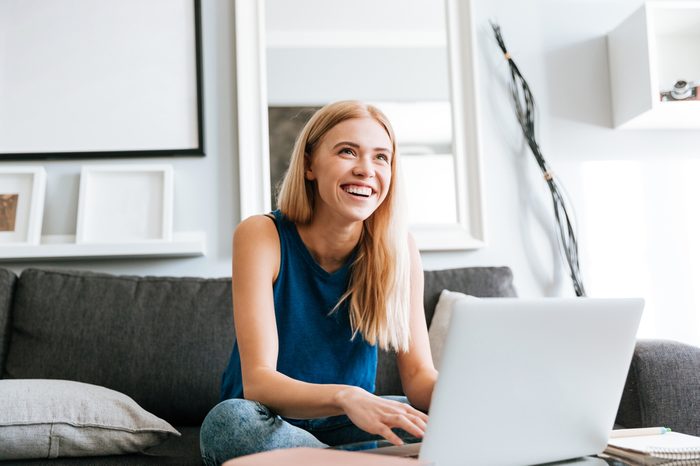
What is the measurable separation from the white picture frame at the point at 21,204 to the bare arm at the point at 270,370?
3.37 ft

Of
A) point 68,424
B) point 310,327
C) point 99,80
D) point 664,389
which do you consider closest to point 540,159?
point 664,389

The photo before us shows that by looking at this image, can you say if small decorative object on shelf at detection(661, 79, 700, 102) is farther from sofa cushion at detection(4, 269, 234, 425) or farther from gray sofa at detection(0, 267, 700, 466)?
sofa cushion at detection(4, 269, 234, 425)

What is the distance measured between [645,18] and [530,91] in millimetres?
406

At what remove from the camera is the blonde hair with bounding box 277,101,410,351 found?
4.39ft

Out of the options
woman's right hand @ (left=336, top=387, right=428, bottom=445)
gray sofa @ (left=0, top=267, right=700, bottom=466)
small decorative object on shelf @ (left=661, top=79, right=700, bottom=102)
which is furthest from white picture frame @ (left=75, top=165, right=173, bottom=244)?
small decorative object on shelf @ (left=661, top=79, right=700, bottom=102)

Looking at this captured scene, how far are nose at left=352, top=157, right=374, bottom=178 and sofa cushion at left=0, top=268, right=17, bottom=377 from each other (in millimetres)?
1054

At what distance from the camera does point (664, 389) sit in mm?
1440

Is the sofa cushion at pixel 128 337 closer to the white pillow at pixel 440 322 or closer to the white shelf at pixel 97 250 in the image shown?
the white shelf at pixel 97 250

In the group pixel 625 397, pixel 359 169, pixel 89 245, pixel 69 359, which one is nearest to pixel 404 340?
pixel 359 169

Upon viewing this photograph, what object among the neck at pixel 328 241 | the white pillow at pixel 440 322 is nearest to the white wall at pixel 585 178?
the white pillow at pixel 440 322

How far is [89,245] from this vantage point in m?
2.01

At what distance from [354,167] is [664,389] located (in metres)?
0.82

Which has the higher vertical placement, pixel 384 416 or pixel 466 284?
pixel 466 284

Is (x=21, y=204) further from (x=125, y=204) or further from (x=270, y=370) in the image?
(x=270, y=370)
